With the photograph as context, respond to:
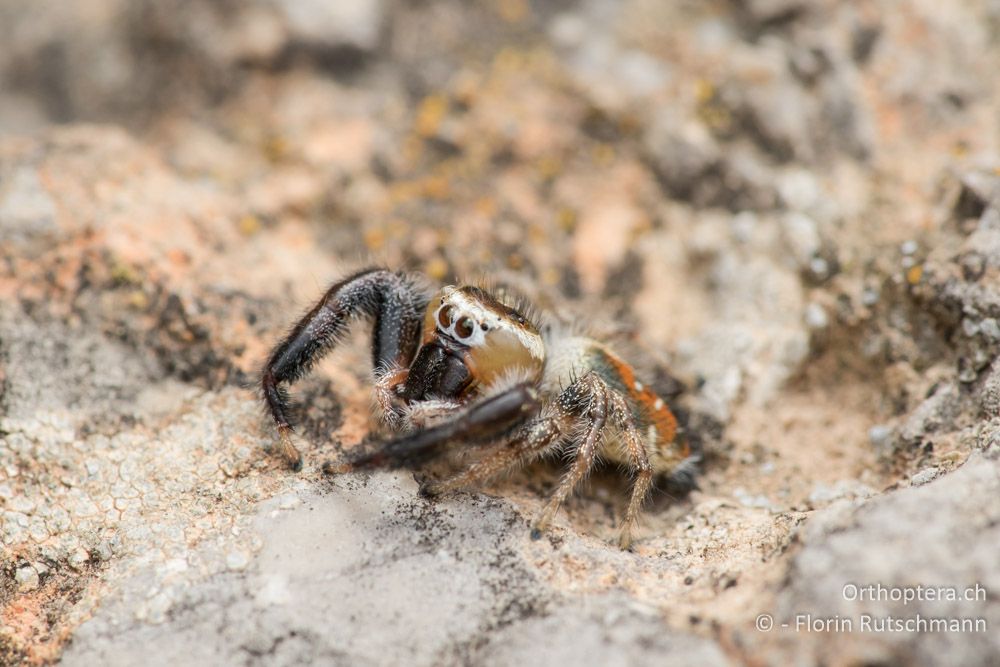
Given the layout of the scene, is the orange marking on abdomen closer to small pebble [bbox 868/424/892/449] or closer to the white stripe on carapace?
the white stripe on carapace

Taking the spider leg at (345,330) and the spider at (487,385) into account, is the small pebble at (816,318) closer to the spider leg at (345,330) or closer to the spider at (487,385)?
the spider at (487,385)

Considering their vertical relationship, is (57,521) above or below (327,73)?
below

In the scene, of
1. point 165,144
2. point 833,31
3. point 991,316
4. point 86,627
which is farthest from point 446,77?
point 86,627

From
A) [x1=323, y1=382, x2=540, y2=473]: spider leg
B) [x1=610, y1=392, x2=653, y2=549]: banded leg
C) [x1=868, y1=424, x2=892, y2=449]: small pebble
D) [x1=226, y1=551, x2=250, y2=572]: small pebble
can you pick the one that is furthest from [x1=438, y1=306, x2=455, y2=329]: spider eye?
[x1=868, y1=424, x2=892, y2=449]: small pebble

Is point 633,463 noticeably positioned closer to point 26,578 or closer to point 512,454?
point 512,454

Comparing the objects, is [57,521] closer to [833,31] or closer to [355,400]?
[355,400]

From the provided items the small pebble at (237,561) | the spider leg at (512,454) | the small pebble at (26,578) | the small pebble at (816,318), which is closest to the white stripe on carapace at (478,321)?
the spider leg at (512,454)
